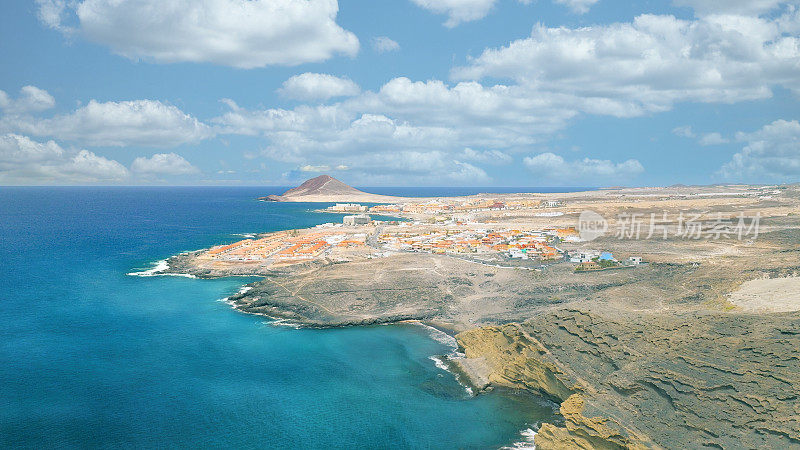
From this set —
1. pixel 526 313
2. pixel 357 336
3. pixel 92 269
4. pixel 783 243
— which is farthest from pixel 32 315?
pixel 783 243

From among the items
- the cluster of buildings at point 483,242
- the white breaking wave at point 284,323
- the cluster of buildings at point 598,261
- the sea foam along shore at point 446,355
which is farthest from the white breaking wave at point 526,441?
the cluster of buildings at point 483,242

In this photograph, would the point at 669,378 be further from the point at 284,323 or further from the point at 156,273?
the point at 156,273

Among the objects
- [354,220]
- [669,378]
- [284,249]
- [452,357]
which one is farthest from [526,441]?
[354,220]

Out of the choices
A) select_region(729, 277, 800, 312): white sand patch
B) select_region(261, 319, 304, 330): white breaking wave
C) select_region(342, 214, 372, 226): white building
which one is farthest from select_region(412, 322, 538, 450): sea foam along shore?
select_region(342, 214, 372, 226): white building

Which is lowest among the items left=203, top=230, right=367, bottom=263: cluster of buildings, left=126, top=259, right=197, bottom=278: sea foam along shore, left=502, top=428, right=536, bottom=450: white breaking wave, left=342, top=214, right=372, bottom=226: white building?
left=502, top=428, right=536, bottom=450: white breaking wave

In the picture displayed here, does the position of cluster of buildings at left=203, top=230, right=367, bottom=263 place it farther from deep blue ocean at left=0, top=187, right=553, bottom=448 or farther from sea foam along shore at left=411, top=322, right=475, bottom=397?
sea foam along shore at left=411, top=322, right=475, bottom=397

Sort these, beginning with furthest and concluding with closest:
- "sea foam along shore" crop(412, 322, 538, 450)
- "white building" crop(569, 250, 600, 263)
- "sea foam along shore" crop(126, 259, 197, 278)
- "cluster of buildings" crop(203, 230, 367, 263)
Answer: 1. "cluster of buildings" crop(203, 230, 367, 263)
2. "sea foam along shore" crop(126, 259, 197, 278)
3. "white building" crop(569, 250, 600, 263)
4. "sea foam along shore" crop(412, 322, 538, 450)
